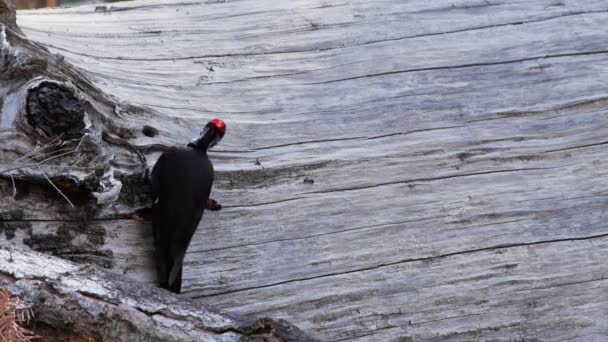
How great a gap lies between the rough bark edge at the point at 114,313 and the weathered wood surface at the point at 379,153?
2.47ft

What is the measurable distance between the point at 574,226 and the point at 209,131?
5.20ft

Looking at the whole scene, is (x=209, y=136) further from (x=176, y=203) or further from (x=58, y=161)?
(x=58, y=161)

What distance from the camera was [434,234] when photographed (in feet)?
12.6

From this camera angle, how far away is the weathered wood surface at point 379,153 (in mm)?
3654

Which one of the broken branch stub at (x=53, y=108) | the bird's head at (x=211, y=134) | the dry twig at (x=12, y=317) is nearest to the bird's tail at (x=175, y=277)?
the bird's head at (x=211, y=134)

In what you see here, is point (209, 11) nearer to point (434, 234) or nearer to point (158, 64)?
point (158, 64)

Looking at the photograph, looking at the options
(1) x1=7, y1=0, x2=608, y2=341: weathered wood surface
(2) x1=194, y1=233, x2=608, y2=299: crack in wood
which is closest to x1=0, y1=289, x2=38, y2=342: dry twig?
(1) x1=7, y1=0, x2=608, y2=341: weathered wood surface

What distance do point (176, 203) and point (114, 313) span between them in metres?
1.00

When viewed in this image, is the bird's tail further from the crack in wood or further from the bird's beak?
the bird's beak

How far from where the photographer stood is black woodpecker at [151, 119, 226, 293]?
344 centimetres

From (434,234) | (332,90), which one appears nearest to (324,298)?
(434,234)

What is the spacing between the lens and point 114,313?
2.55 metres

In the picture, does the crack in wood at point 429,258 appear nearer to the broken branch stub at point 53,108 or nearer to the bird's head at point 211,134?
the bird's head at point 211,134

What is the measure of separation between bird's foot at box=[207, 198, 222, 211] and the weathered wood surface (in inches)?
1.1
